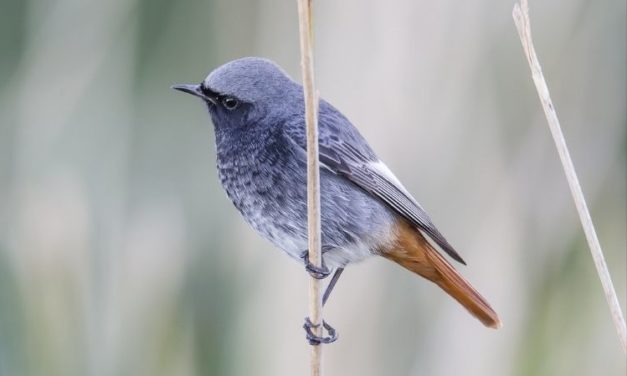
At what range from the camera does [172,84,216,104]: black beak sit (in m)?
3.32

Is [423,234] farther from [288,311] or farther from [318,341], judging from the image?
[318,341]

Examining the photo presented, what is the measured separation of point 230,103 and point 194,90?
15 cm

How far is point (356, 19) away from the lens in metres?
4.08

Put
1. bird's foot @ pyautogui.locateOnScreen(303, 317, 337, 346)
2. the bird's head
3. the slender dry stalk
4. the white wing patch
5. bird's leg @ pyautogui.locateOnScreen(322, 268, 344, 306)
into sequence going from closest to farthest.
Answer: the slender dry stalk
bird's foot @ pyautogui.locateOnScreen(303, 317, 337, 346)
the bird's head
the white wing patch
bird's leg @ pyautogui.locateOnScreen(322, 268, 344, 306)

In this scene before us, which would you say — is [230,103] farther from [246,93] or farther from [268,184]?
[268,184]

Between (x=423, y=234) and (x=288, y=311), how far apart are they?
63 centimetres

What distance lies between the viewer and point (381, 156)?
398cm

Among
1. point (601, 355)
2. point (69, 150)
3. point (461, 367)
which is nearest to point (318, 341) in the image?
point (461, 367)

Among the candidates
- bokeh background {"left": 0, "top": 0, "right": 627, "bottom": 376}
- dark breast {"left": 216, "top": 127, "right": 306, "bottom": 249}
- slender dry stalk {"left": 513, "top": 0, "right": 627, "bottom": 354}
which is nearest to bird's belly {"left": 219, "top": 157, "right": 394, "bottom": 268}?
dark breast {"left": 216, "top": 127, "right": 306, "bottom": 249}

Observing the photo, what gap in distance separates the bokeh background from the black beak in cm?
77

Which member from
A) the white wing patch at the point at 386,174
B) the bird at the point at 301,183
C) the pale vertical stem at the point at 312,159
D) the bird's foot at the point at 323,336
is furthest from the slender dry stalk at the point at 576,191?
the white wing patch at the point at 386,174

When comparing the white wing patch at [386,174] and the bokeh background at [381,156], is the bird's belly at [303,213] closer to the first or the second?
the white wing patch at [386,174]

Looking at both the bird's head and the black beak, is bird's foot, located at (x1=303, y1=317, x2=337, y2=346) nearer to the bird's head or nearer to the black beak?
the bird's head

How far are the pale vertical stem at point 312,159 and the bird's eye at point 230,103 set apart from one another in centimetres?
90
